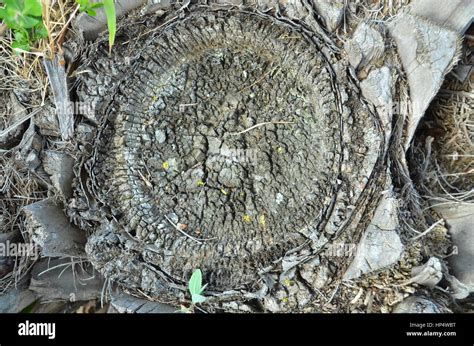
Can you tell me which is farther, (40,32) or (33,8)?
(40,32)

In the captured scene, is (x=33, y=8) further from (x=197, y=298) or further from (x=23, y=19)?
(x=197, y=298)

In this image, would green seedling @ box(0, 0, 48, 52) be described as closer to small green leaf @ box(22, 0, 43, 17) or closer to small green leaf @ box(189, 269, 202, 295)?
small green leaf @ box(22, 0, 43, 17)

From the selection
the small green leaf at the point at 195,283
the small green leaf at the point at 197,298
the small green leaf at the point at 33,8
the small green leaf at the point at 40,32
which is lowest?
the small green leaf at the point at 197,298

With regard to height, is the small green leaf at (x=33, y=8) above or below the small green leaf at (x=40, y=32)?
above

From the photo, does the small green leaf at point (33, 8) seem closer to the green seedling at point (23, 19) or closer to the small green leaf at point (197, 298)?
the green seedling at point (23, 19)

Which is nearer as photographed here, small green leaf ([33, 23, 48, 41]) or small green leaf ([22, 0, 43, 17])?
small green leaf ([22, 0, 43, 17])

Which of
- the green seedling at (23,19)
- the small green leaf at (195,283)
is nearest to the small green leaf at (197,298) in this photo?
the small green leaf at (195,283)

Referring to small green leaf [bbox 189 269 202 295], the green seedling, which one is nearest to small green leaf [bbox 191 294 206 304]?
small green leaf [bbox 189 269 202 295]

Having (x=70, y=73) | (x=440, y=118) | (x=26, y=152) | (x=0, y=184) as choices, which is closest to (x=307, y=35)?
(x=440, y=118)

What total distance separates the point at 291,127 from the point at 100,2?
71 centimetres

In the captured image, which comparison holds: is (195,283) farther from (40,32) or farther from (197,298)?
(40,32)

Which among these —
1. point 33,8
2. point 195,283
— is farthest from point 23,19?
point 195,283

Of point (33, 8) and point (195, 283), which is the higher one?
point (33, 8)

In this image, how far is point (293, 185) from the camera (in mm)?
1367
